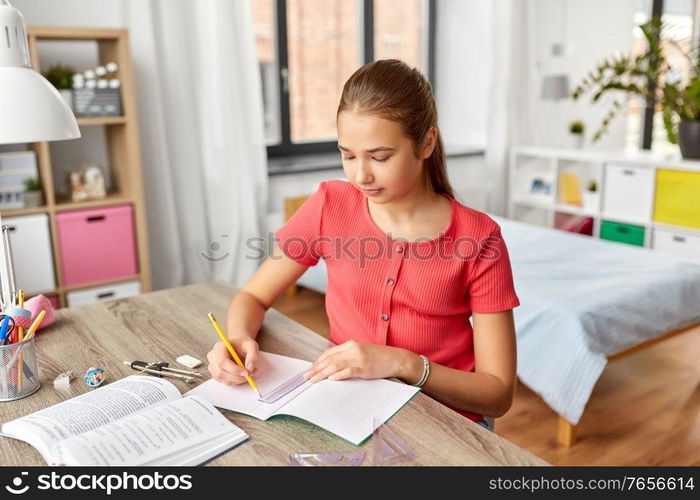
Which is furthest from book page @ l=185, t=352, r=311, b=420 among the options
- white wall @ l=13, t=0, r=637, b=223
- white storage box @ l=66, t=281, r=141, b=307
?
white wall @ l=13, t=0, r=637, b=223

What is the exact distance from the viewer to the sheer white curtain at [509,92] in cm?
414

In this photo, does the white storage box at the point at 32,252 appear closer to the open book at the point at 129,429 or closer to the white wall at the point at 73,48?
the white wall at the point at 73,48

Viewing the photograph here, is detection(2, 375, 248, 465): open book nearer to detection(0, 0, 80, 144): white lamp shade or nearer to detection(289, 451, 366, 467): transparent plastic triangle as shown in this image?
detection(289, 451, 366, 467): transparent plastic triangle

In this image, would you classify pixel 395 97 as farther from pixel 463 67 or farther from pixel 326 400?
pixel 463 67

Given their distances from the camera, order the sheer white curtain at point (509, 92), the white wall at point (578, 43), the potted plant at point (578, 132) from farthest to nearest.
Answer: the white wall at point (578, 43) < the potted plant at point (578, 132) < the sheer white curtain at point (509, 92)

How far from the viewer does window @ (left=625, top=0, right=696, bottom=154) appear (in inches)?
169

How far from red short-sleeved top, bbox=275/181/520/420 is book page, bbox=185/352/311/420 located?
20cm

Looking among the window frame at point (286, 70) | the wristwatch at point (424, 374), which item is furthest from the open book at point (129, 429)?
the window frame at point (286, 70)

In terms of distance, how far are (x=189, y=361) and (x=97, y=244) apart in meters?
1.85

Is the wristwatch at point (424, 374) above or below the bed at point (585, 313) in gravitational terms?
above

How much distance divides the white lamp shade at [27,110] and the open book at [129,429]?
41 centimetres

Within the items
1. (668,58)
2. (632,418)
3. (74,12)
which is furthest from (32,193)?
(668,58)

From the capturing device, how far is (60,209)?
8.73ft

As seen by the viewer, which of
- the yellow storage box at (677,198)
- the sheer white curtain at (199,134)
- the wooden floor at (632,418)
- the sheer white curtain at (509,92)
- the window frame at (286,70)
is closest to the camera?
the wooden floor at (632,418)
